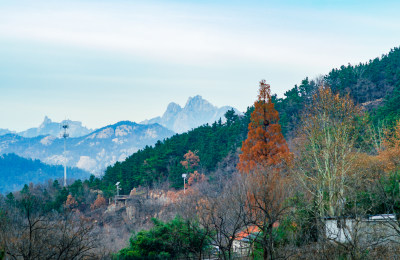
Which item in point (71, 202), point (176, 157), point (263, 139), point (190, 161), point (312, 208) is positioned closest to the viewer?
point (312, 208)

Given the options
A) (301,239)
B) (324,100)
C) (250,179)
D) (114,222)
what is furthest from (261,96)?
(114,222)

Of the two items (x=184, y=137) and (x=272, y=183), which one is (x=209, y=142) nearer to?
(x=184, y=137)

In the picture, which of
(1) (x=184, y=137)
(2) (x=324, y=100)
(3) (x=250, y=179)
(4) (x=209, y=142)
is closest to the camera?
(3) (x=250, y=179)

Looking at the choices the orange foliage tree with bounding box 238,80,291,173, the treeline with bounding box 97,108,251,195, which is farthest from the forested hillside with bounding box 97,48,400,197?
the orange foliage tree with bounding box 238,80,291,173

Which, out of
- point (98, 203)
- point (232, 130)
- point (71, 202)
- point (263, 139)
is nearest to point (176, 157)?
point (232, 130)

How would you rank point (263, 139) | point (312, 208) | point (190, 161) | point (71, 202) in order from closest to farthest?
point (312, 208) → point (263, 139) → point (190, 161) → point (71, 202)

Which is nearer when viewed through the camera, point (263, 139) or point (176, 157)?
→ point (263, 139)

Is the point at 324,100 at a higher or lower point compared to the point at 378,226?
higher

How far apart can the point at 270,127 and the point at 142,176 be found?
31.0 metres

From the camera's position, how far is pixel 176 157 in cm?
5281

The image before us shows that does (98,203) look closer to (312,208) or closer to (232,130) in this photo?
(232,130)

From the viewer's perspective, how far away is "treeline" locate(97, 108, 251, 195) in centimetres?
4872

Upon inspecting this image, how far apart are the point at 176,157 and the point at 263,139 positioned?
28.2 meters

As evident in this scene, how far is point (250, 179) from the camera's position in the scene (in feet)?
59.7
